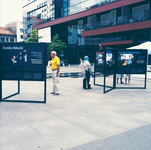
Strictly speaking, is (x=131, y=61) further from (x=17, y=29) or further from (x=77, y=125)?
(x=17, y=29)

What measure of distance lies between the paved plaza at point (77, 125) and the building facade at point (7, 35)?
91.5 m

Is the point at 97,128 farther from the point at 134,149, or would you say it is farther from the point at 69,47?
the point at 69,47

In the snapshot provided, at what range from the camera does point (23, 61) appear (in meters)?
7.55

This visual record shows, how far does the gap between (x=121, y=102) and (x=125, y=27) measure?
22.7 m

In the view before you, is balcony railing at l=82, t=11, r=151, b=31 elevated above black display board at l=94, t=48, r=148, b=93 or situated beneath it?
elevated above

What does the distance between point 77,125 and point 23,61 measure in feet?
11.8

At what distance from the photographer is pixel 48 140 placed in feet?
13.8

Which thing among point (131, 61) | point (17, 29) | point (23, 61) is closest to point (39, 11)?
point (17, 29)

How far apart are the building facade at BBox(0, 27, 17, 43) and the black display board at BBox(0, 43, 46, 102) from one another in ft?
295

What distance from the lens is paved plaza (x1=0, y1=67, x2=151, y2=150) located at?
4047mm

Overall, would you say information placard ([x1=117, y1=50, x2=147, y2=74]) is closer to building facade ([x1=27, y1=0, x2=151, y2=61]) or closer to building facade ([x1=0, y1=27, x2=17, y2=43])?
building facade ([x1=27, y1=0, x2=151, y2=61])

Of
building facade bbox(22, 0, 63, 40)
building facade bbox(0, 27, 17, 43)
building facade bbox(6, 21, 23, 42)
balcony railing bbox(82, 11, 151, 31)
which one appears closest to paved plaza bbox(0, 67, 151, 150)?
balcony railing bbox(82, 11, 151, 31)

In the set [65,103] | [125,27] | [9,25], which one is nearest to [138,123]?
[65,103]

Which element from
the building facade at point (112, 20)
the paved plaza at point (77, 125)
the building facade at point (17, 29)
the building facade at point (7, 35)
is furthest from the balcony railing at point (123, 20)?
the building facade at point (17, 29)
